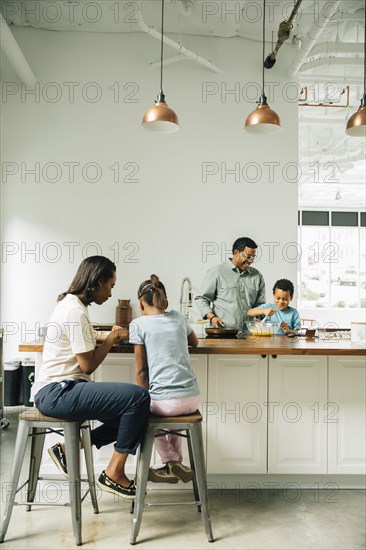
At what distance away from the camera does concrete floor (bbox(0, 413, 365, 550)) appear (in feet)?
8.04

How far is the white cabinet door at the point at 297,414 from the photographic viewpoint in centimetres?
308

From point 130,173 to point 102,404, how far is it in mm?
3367

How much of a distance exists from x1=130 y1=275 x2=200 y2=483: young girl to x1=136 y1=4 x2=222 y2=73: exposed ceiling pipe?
315cm

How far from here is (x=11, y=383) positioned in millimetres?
5004

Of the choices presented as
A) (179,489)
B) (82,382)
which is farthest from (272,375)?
(82,382)

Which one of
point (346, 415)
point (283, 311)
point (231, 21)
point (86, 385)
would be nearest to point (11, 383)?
point (283, 311)

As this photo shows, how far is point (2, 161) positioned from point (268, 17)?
3071 millimetres

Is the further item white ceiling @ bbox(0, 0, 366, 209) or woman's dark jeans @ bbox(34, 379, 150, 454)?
white ceiling @ bbox(0, 0, 366, 209)

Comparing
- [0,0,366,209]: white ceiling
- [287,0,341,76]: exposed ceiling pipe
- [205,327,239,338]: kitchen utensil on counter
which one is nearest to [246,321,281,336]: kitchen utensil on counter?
[205,327,239,338]: kitchen utensil on counter

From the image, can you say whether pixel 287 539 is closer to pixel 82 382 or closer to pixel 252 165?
pixel 82 382

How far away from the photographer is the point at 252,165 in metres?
5.38

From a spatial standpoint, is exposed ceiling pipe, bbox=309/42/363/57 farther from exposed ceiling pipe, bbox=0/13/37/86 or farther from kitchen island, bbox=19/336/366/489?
kitchen island, bbox=19/336/366/489

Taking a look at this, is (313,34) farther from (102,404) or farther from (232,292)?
(102,404)

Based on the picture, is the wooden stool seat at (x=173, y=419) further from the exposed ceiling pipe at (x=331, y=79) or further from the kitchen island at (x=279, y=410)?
the exposed ceiling pipe at (x=331, y=79)
